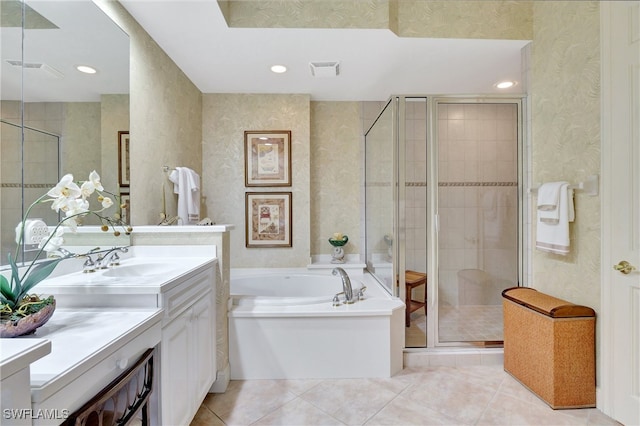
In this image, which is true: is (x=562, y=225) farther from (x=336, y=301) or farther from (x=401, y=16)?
(x=401, y=16)

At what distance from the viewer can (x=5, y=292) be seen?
2.90ft

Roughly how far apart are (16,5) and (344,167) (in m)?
2.70

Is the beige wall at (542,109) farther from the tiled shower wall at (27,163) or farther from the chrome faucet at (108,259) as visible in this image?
the tiled shower wall at (27,163)

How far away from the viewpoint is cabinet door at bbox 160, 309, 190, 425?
3.92 ft

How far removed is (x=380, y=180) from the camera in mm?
2688

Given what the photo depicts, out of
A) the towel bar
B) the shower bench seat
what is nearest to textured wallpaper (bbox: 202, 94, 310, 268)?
the shower bench seat

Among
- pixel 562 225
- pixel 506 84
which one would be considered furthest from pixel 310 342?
pixel 506 84

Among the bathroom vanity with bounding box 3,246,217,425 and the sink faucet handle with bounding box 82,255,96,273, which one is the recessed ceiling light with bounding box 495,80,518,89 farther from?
the sink faucet handle with bounding box 82,255,96,273

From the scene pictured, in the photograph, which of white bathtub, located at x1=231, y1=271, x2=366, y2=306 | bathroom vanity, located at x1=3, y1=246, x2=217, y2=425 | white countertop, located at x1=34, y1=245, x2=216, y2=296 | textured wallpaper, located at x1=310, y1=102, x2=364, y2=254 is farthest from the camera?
textured wallpaper, located at x1=310, y1=102, x2=364, y2=254

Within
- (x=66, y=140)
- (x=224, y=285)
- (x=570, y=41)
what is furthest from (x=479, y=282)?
(x=66, y=140)

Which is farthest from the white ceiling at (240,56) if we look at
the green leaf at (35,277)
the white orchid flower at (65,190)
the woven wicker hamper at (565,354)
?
the woven wicker hamper at (565,354)

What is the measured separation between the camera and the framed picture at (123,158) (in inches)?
68.6

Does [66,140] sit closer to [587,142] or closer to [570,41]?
[587,142]

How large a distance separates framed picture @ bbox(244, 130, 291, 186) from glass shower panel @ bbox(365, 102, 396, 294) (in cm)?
91
